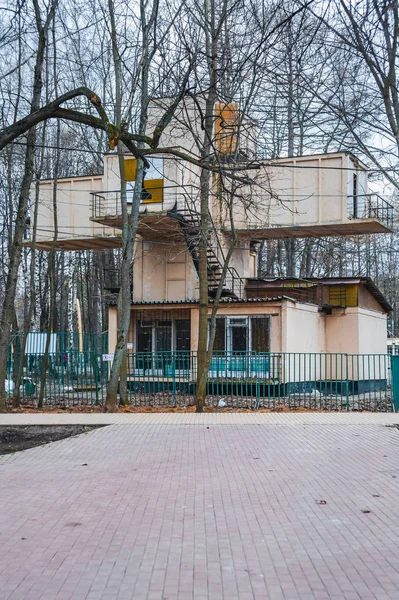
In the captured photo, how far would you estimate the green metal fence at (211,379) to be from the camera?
1988 centimetres

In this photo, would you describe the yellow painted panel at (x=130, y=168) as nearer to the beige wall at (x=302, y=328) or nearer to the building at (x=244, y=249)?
the building at (x=244, y=249)

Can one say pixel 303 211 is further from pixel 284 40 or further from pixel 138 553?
pixel 138 553

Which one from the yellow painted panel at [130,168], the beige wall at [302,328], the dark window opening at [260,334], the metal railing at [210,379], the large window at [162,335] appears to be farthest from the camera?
the yellow painted panel at [130,168]

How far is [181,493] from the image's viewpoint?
334 inches

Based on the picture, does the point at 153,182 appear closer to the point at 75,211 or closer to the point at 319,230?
the point at 75,211

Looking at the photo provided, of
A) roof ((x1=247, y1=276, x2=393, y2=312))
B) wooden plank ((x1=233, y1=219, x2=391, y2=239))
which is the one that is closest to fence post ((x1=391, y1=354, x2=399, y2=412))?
wooden plank ((x1=233, y1=219, x2=391, y2=239))

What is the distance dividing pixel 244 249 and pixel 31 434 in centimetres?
1792

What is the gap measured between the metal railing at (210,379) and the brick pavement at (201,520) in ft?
23.9

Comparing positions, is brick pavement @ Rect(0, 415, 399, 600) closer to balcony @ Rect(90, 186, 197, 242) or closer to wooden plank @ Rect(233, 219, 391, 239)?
balcony @ Rect(90, 186, 197, 242)

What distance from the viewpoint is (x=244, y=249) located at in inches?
1183

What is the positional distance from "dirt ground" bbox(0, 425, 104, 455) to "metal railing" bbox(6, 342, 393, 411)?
4.76 metres

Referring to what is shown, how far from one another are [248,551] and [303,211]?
2270 centimetres

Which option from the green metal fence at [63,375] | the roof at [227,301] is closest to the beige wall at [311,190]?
the roof at [227,301]

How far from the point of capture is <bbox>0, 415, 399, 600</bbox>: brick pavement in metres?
5.31
